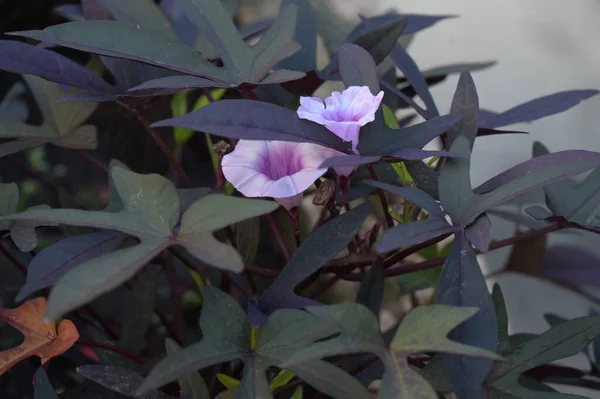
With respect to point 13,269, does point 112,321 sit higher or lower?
lower

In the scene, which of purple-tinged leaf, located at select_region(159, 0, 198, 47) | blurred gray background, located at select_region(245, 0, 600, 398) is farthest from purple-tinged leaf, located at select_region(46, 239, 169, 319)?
blurred gray background, located at select_region(245, 0, 600, 398)

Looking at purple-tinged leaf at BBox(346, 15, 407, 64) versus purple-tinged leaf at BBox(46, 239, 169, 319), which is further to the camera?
purple-tinged leaf at BBox(346, 15, 407, 64)

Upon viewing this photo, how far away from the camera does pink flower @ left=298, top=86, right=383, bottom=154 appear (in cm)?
39

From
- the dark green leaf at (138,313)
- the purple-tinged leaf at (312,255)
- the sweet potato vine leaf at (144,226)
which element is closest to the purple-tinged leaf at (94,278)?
the sweet potato vine leaf at (144,226)

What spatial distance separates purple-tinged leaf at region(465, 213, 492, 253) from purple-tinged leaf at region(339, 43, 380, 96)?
13 centimetres

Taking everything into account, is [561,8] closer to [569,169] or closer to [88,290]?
[569,169]

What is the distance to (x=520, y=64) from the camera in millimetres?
989

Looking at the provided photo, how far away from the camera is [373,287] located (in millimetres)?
466

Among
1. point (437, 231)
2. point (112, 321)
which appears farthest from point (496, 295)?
point (112, 321)

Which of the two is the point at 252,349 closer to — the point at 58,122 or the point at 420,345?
the point at 420,345

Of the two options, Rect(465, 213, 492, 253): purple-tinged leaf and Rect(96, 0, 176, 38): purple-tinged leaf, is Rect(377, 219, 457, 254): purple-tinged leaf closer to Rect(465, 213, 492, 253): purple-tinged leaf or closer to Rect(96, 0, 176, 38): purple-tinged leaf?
Rect(465, 213, 492, 253): purple-tinged leaf

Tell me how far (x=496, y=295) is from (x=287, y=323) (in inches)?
7.0

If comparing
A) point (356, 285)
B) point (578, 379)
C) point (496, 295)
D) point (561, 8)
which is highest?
point (561, 8)

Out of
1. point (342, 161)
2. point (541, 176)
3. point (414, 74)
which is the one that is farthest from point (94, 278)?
point (414, 74)
